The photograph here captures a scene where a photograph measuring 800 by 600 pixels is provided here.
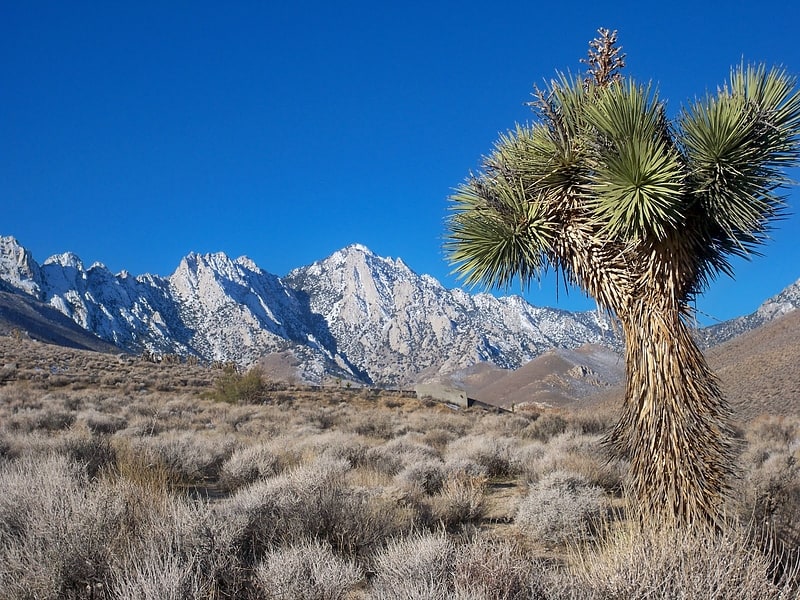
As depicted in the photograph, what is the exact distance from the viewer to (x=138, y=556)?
11.6 feet

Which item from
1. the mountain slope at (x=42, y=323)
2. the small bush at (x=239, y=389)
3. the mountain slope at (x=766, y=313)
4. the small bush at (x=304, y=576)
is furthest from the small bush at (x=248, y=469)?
the mountain slope at (x=42, y=323)

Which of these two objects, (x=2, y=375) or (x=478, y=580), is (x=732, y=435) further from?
(x=2, y=375)

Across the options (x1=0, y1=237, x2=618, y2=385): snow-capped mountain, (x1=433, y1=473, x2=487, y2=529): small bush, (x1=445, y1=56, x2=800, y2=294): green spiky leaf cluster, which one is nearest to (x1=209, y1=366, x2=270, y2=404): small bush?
(x1=433, y1=473, x2=487, y2=529): small bush

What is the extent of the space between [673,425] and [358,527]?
3.11m

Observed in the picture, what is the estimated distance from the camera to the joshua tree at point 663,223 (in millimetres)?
4781

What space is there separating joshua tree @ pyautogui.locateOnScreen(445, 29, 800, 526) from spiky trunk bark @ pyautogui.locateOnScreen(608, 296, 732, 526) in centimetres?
1

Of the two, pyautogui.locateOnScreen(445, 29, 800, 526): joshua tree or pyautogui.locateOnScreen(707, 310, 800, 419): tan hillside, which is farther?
pyautogui.locateOnScreen(707, 310, 800, 419): tan hillside

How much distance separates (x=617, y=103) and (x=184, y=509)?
17.3 ft

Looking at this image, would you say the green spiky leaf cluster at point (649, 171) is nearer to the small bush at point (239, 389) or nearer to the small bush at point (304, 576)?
the small bush at point (304, 576)

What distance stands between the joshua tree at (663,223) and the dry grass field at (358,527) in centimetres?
66

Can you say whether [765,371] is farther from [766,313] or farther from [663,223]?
[766,313]

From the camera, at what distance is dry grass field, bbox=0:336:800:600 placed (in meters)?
3.21

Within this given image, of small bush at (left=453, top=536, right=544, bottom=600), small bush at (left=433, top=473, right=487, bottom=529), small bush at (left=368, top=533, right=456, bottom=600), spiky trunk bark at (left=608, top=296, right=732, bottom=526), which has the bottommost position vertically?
small bush at (left=433, top=473, right=487, bottom=529)

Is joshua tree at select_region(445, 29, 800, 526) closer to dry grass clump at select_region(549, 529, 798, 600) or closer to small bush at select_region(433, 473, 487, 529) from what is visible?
dry grass clump at select_region(549, 529, 798, 600)
